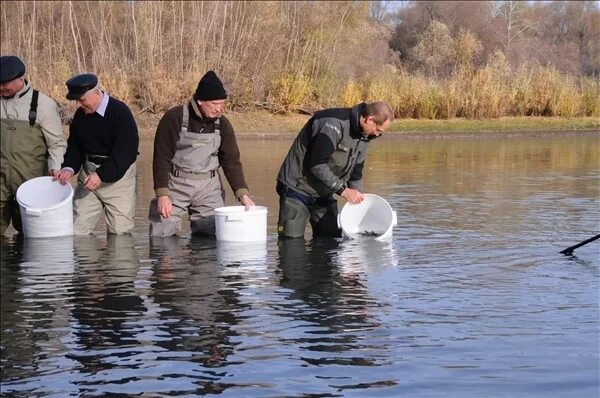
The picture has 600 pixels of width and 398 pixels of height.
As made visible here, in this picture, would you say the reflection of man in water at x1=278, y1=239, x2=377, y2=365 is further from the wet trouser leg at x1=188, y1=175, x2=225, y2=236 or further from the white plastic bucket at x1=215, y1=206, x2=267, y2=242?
the wet trouser leg at x1=188, y1=175, x2=225, y2=236

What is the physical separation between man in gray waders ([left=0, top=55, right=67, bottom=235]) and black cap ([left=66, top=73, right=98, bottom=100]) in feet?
1.03

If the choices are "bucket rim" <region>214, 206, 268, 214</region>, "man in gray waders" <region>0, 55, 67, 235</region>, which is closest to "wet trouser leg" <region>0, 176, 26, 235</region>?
"man in gray waders" <region>0, 55, 67, 235</region>

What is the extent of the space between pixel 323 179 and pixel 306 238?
1141 mm

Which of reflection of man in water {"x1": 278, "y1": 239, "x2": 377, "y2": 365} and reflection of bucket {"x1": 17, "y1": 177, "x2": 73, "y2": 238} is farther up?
reflection of bucket {"x1": 17, "y1": 177, "x2": 73, "y2": 238}

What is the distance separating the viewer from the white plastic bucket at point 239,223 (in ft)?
30.7

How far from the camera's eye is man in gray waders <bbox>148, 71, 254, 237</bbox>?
9.27 meters

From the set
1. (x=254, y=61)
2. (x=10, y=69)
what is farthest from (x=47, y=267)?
(x=254, y=61)

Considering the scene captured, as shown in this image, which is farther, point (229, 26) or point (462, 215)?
point (229, 26)

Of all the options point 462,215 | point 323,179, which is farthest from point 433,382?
point 462,215

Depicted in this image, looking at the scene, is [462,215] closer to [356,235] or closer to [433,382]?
[356,235]

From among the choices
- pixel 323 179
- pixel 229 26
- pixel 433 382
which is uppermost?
pixel 229 26

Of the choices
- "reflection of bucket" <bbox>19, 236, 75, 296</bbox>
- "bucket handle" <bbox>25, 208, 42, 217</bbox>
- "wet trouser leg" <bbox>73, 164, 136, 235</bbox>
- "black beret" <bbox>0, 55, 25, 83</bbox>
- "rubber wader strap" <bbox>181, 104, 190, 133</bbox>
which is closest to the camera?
"reflection of bucket" <bbox>19, 236, 75, 296</bbox>

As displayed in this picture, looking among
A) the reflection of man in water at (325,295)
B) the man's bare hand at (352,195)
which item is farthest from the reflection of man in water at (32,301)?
the man's bare hand at (352,195)

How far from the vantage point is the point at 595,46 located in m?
51.5
